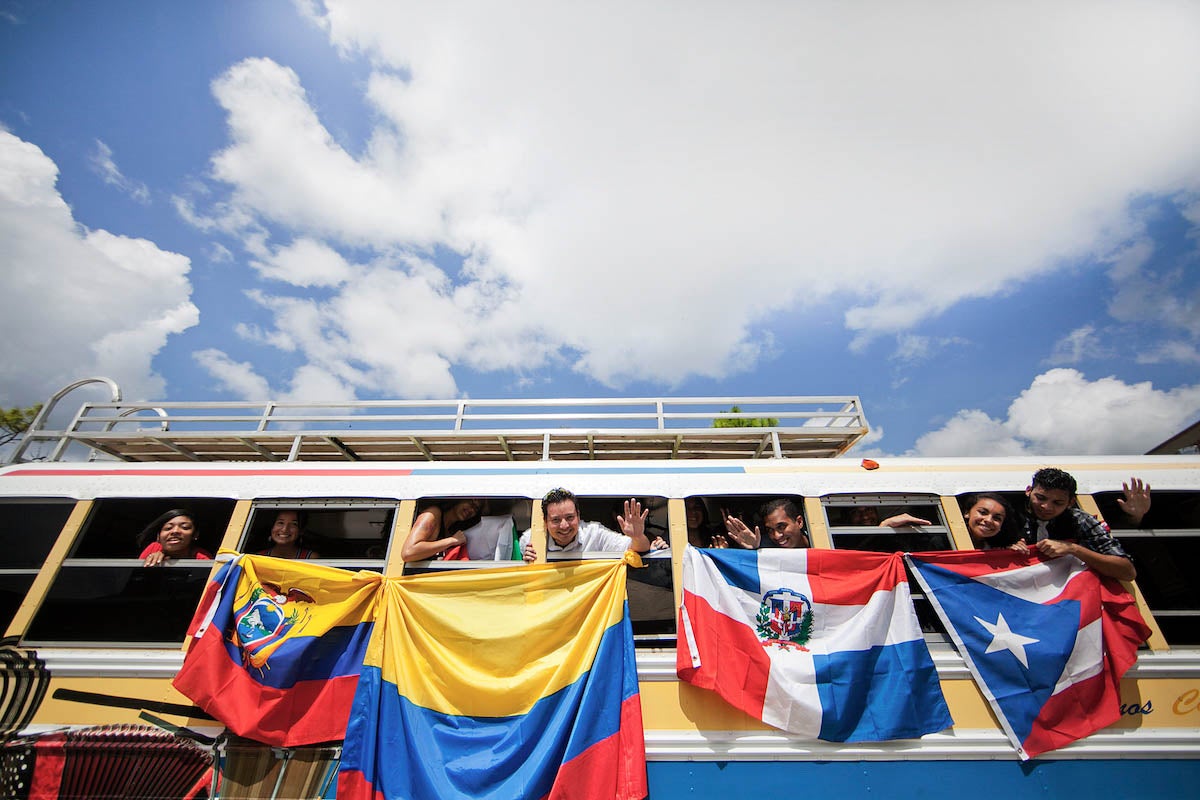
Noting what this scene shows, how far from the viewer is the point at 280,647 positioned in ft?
13.9

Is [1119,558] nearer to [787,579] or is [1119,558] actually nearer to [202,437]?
[787,579]

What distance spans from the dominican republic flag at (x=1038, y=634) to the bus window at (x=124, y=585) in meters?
6.72

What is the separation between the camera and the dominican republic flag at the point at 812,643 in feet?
13.3

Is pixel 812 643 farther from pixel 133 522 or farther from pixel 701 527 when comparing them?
pixel 133 522

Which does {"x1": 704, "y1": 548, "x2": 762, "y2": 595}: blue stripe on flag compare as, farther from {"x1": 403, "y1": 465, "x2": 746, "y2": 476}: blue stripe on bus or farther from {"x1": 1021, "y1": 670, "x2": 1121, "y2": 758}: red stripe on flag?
{"x1": 1021, "y1": 670, "x2": 1121, "y2": 758}: red stripe on flag

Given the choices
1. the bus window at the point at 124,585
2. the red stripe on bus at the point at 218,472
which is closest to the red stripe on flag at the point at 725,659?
the red stripe on bus at the point at 218,472

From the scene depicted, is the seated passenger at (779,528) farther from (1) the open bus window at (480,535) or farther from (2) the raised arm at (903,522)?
(1) the open bus window at (480,535)

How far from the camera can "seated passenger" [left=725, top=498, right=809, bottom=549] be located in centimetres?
471

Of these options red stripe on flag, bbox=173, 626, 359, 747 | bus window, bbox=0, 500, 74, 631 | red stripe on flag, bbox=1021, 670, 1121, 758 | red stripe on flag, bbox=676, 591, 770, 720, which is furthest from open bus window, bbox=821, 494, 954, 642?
bus window, bbox=0, 500, 74, 631

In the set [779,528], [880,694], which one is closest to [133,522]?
[779,528]

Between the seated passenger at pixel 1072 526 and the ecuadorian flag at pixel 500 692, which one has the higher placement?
the seated passenger at pixel 1072 526

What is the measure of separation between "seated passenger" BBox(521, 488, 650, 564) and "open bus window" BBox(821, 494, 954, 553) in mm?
1801

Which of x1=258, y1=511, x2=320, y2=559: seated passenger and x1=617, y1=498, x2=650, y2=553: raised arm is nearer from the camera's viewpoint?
x1=617, y1=498, x2=650, y2=553: raised arm

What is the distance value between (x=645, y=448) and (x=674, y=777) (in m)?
3.27
